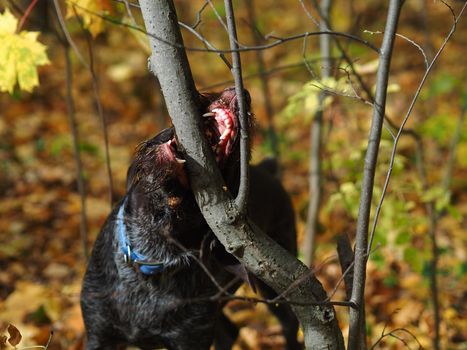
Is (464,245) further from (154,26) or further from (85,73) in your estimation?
(85,73)

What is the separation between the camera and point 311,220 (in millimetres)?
5969

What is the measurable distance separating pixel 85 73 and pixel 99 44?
943mm

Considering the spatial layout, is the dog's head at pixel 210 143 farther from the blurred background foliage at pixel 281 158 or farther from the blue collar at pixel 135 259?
the blue collar at pixel 135 259

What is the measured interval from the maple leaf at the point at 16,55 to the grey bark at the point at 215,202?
998 millimetres

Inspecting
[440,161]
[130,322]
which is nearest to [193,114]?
[130,322]

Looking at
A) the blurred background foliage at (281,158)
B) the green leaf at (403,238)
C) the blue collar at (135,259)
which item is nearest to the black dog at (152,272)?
the blue collar at (135,259)

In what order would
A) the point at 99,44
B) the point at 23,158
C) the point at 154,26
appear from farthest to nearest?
1. the point at 99,44
2. the point at 23,158
3. the point at 154,26

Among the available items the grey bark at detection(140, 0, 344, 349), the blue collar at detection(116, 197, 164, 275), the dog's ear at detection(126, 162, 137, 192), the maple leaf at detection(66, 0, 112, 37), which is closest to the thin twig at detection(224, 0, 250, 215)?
the grey bark at detection(140, 0, 344, 349)

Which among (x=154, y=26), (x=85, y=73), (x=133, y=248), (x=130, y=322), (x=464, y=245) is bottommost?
(x=130, y=322)

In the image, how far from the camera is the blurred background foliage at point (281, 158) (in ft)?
16.3

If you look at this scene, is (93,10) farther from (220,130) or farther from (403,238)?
(403,238)

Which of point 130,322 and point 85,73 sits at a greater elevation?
point 85,73

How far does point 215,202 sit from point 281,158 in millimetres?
5951

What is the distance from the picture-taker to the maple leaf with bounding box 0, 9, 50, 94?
3496 mm
